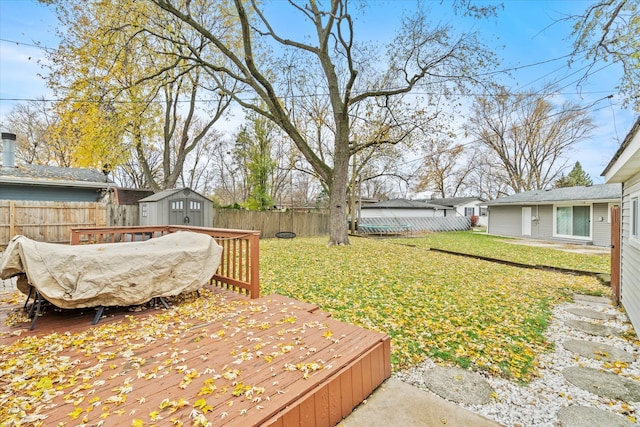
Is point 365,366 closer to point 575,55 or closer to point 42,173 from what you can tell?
point 575,55

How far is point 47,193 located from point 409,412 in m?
13.2

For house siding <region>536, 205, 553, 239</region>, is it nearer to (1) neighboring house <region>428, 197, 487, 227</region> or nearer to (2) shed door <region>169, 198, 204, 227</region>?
(1) neighboring house <region>428, 197, 487, 227</region>

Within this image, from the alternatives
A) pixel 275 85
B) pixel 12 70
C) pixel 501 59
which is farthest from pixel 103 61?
pixel 501 59

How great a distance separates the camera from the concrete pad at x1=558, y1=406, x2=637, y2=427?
6.38ft

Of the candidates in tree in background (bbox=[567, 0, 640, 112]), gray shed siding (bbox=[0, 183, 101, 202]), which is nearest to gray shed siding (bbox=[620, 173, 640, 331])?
tree in background (bbox=[567, 0, 640, 112])

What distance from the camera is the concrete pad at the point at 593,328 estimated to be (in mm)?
3463

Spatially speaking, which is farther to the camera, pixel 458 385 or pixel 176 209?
pixel 176 209

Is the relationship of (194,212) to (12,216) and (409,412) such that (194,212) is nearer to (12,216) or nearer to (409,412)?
(12,216)

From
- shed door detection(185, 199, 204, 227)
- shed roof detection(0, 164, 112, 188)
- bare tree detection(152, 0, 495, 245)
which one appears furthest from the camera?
shed door detection(185, 199, 204, 227)

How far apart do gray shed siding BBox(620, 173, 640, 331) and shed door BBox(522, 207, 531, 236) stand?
12.1 metres

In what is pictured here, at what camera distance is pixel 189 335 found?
8.30ft

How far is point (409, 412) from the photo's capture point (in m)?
2.02

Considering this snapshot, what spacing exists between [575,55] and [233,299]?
6.83 meters

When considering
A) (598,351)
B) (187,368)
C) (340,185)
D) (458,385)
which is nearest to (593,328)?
(598,351)
